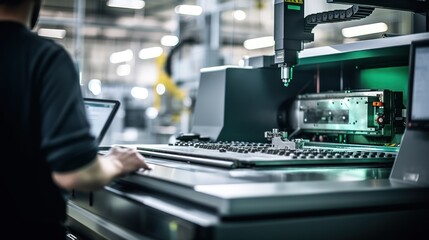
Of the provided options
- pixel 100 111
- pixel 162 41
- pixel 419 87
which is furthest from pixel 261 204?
pixel 162 41

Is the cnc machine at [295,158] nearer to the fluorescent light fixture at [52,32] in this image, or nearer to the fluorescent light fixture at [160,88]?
the fluorescent light fixture at [160,88]

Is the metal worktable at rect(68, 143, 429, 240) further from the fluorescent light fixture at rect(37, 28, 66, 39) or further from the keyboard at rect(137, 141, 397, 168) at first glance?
the fluorescent light fixture at rect(37, 28, 66, 39)

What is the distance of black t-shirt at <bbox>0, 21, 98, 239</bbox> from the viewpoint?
106 centimetres

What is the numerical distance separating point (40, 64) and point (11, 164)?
21cm

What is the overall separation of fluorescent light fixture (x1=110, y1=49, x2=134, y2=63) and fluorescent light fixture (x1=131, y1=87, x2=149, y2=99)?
4.41 feet

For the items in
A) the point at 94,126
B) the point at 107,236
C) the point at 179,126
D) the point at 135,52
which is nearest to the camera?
the point at 107,236

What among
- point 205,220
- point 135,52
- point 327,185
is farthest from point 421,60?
point 135,52

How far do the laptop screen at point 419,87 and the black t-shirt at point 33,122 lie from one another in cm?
80

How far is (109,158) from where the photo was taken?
1.35 m

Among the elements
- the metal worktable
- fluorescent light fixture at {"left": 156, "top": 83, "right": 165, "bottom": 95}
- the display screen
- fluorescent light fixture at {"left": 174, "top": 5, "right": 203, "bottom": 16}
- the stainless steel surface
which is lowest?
the stainless steel surface

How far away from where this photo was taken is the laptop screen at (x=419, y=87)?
136cm

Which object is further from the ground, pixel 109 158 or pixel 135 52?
pixel 135 52

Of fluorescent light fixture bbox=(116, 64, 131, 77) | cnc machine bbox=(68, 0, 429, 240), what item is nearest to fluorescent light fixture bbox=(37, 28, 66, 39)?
fluorescent light fixture bbox=(116, 64, 131, 77)

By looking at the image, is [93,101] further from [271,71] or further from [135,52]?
[135,52]
